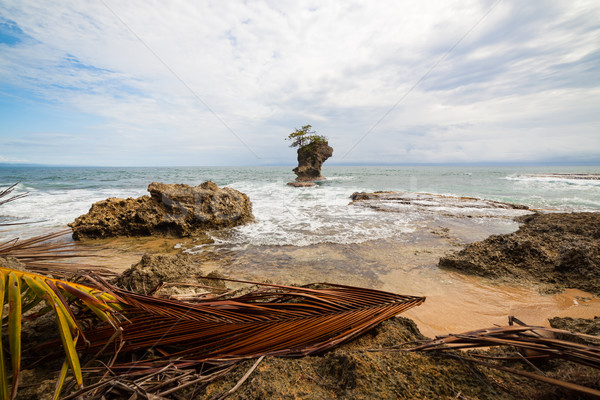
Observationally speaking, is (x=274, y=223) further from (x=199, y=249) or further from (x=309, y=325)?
(x=309, y=325)

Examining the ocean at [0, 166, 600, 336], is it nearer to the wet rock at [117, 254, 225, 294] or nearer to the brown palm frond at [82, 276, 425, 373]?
the wet rock at [117, 254, 225, 294]

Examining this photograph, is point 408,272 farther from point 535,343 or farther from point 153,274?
point 153,274

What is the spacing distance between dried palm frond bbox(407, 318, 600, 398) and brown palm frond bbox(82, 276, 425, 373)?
39cm

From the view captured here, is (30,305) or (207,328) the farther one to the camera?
(207,328)

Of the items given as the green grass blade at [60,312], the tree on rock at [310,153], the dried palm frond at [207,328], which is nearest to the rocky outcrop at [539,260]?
the dried palm frond at [207,328]

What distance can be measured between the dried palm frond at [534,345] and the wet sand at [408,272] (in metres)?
1.34

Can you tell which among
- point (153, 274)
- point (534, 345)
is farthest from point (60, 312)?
point (153, 274)

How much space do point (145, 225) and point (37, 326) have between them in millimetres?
5729

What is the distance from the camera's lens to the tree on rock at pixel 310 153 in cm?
3316

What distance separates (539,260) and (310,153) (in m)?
30.6

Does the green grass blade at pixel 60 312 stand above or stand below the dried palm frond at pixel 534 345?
above

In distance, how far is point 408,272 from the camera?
12.3ft

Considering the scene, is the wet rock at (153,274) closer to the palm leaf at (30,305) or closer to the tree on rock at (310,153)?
the palm leaf at (30,305)

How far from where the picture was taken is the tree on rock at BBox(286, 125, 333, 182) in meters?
33.2
